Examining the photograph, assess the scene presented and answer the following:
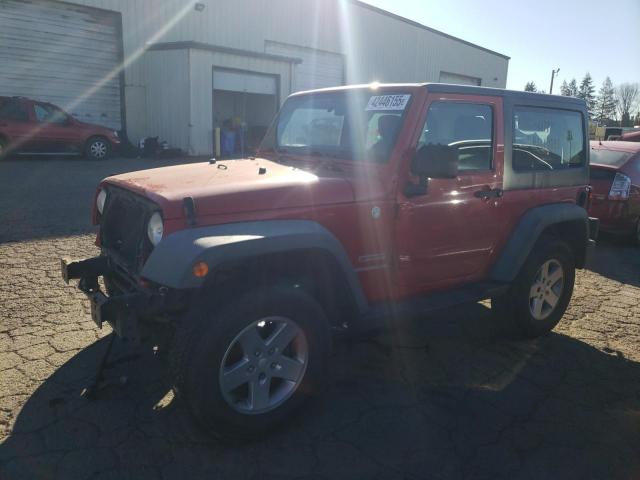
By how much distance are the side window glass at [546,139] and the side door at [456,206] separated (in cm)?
26

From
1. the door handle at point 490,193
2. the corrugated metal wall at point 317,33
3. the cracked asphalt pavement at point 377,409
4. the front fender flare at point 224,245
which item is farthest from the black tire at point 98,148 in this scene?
the front fender flare at point 224,245

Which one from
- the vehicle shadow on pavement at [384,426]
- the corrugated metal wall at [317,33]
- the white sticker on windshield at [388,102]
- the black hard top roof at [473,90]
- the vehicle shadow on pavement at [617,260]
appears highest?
the corrugated metal wall at [317,33]

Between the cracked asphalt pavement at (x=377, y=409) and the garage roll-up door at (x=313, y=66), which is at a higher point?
the garage roll-up door at (x=313, y=66)

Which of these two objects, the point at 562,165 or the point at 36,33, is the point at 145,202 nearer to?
the point at 562,165

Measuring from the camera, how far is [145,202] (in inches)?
120

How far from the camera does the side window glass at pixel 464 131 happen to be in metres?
3.59

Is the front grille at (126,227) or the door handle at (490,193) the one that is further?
the door handle at (490,193)

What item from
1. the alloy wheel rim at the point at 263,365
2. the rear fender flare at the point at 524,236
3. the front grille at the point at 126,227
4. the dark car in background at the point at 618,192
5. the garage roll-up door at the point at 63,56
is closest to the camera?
the alloy wheel rim at the point at 263,365

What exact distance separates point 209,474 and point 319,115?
2633 millimetres

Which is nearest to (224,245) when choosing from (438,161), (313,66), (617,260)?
(438,161)

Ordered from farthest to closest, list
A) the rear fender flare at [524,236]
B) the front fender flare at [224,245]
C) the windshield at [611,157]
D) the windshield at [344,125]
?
the windshield at [611,157] < the rear fender flare at [524,236] < the windshield at [344,125] < the front fender flare at [224,245]

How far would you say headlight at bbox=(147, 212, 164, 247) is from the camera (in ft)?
9.31

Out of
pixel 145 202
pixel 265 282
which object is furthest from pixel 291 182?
pixel 145 202

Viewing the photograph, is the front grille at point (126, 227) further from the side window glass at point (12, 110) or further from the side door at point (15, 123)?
the side window glass at point (12, 110)
